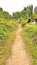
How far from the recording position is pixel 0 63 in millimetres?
11172

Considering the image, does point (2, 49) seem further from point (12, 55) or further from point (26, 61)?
point (26, 61)

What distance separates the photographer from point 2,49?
46.3 feet

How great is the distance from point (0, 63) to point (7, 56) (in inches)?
67.1

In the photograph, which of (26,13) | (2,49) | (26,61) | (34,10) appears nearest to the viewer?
(26,61)

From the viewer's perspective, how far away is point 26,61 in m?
12.2

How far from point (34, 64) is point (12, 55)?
260cm

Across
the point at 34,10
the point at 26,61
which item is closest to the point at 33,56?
the point at 26,61

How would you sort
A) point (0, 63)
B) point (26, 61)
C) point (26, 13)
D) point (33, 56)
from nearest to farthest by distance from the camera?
1. point (0, 63)
2. point (26, 61)
3. point (33, 56)
4. point (26, 13)

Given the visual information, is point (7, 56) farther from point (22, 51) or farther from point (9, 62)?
point (22, 51)

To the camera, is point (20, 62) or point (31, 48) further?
point (31, 48)

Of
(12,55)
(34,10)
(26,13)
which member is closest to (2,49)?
(12,55)

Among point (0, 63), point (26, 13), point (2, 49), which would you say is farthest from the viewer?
point (26, 13)

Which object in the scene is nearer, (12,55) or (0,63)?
(0,63)

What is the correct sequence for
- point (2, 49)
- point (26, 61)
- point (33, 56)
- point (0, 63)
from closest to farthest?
point (0, 63) → point (26, 61) → point (33, 56) → point (2, 49)
